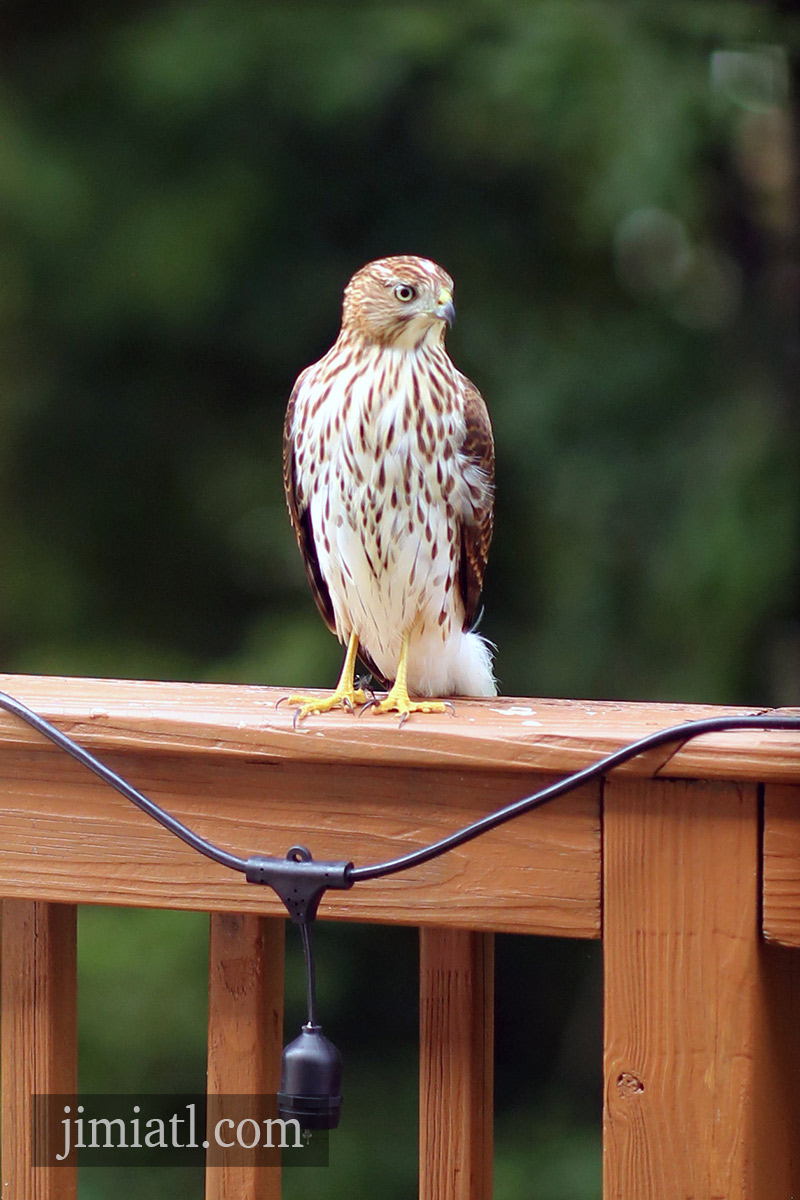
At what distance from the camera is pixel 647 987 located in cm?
120

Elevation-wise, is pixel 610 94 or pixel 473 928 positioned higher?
pixel 610 94

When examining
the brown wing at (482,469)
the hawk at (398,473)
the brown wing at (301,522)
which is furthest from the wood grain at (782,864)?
the brown wing at (301,522)

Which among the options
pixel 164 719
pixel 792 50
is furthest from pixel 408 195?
pixel 164 719

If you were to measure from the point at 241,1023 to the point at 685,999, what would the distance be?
41 centimetres


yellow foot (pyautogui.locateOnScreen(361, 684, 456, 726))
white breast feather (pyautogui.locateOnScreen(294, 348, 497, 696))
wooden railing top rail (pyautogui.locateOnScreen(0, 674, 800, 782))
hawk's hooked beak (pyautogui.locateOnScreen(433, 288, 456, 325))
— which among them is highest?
hawk's hooked beak (pyautogui.locateOnScreen(433, 288, 456, 325))

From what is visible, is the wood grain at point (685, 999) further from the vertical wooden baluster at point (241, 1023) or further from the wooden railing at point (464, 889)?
the vertical wooden baluster at point (241, 1023)

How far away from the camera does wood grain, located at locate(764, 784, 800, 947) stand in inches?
45.4

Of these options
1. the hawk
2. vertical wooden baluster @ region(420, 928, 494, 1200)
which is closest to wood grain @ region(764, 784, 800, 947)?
vertical wooden baluster @ region(420, 928, 494, 1200)

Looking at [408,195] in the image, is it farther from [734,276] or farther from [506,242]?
[734,276]

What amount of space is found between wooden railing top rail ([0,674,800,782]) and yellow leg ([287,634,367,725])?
2 centimetres

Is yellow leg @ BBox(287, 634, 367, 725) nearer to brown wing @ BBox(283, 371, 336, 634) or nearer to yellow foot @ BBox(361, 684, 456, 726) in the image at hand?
yellow foot @ BBox(361, 684, 456, 726)

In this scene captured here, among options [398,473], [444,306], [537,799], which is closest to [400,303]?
[444,306]

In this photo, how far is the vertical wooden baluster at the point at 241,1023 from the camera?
135 centimetres

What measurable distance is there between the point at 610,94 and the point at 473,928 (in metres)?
2.59
